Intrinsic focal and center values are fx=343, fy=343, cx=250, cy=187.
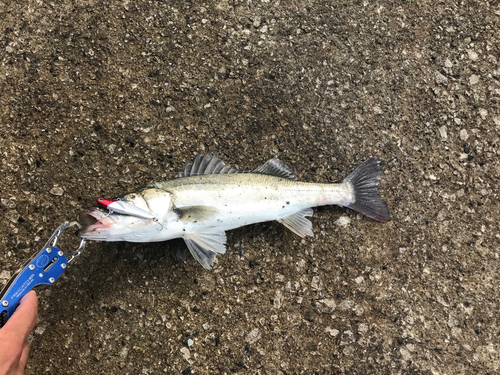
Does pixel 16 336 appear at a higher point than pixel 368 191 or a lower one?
higher

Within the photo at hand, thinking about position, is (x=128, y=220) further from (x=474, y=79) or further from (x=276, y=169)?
(x=474, y=79)

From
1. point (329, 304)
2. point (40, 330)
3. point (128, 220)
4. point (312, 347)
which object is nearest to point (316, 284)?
point (329, 304)

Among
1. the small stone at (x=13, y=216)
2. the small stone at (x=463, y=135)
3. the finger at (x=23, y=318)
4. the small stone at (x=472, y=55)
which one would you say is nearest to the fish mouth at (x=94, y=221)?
the finger at (x=23, y=318)

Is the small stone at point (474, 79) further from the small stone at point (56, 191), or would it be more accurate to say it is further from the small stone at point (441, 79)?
the small stone at point (56, 191)

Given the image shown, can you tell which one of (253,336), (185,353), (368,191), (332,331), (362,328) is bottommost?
(362,328)

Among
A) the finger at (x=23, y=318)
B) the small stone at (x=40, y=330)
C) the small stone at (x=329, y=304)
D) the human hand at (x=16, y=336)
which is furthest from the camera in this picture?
the small stone at (x=329, y=304)

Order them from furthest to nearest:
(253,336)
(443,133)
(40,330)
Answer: (443,133) < (253,336) < (40,330)

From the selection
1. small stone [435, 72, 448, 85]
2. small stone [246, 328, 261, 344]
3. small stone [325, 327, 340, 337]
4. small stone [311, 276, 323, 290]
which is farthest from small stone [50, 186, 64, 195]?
small stone [435, 72, 448, 85]
